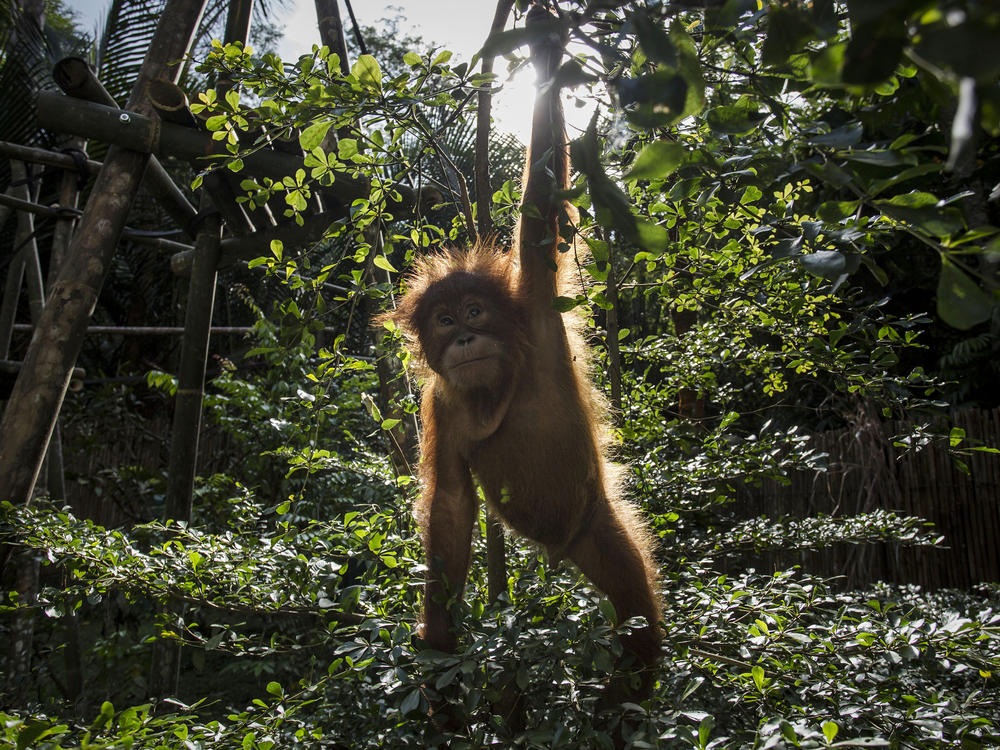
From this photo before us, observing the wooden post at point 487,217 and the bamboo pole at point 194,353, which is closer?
the wooden post at point 487,217

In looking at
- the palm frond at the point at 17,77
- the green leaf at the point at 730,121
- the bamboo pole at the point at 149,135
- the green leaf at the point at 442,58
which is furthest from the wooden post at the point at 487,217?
the palm frond at the point at 17,77

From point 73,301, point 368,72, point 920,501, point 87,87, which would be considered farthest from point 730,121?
point 920,501

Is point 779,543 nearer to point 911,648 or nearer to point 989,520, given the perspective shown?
point 911,648

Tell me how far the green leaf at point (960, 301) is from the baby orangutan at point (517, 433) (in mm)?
1509

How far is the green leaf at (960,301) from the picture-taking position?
0.55 m

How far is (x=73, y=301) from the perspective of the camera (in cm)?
297

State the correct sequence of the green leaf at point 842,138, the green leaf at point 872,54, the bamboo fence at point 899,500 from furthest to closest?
the bamboo fence at point 899,500 → the green leaf at point 842,138 → the green leaf at point 872,54

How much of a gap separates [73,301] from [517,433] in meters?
2.10

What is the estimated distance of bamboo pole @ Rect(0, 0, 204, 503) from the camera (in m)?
2.80

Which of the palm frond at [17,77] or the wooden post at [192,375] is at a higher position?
the palm frond at [17,77]

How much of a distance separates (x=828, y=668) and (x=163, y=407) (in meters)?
8.89

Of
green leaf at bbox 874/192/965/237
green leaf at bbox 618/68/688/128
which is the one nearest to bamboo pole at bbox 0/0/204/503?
green leaf at bbox 618/68/688/128

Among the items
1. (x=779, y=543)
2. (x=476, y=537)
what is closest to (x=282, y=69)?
(x=476, y=537)

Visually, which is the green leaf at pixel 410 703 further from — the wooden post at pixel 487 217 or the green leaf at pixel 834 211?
the green leaf at pixel 834 211
